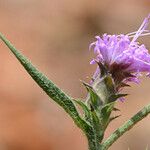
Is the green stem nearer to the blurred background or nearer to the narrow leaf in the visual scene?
the narrow leaf

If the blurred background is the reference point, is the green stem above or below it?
below

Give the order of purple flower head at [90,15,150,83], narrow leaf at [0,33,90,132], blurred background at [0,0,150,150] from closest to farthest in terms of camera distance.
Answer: narrow leaf at [0,33,90,132], purple flower head at [90,15,150,83], blurred background at [0,0,150,150]

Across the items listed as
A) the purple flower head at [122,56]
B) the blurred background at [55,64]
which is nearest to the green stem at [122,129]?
the purple flower head at [122,56]

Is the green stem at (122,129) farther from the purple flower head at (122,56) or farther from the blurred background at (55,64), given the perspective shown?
the blurred background at (55,64)

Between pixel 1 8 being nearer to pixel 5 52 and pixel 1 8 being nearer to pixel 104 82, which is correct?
pixel 5 52

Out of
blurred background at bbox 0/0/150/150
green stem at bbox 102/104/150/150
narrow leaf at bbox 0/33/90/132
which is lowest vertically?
green stem at bbox 102/104/150/150

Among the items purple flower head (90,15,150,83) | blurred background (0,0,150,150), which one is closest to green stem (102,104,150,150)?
purple flower head (90,15,150,83)
